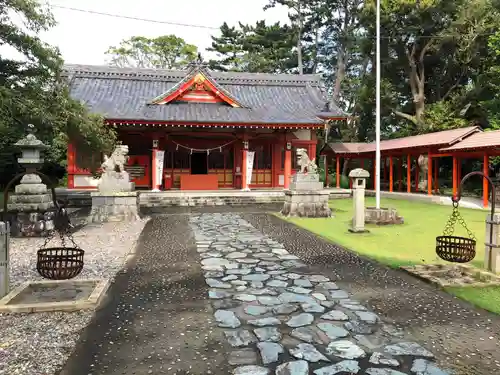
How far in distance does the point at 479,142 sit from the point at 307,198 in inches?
307

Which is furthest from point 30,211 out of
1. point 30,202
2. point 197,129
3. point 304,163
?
point 197,129

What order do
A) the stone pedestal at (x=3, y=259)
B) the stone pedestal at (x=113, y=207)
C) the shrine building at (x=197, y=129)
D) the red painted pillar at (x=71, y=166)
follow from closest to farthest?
the stone pedestal at (x=3, y=259), the stone pedestal at (x=113, y=207), the red painted pillar at (x=71, y=166), the shrine building at (x=197, y=129)

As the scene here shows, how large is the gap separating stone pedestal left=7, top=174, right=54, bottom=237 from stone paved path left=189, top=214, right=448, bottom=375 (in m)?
5.37

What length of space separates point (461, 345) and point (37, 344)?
154 inches

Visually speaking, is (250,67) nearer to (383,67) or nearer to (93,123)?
(383,67)

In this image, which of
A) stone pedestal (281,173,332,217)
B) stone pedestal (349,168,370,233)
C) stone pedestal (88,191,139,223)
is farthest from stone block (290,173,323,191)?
stone pedestal (88,191,139,223)

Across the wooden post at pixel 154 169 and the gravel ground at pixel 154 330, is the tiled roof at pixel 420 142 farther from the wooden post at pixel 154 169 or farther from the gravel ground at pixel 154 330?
the gravel ground at pixel 154 330

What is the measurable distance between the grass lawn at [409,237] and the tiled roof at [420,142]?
3577 millimetres

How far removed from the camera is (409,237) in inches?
375

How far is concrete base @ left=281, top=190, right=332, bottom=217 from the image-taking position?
43.2ft

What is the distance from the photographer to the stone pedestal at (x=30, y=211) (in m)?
9.74

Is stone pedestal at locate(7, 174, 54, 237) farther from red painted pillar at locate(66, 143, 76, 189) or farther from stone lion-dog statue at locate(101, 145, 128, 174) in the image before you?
red painted pillar at locate(66, 143, 76, 189)

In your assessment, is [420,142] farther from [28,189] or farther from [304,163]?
[28,189]

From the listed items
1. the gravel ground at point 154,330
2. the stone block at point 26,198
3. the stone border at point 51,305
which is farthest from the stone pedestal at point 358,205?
the stone block at point 26,198
